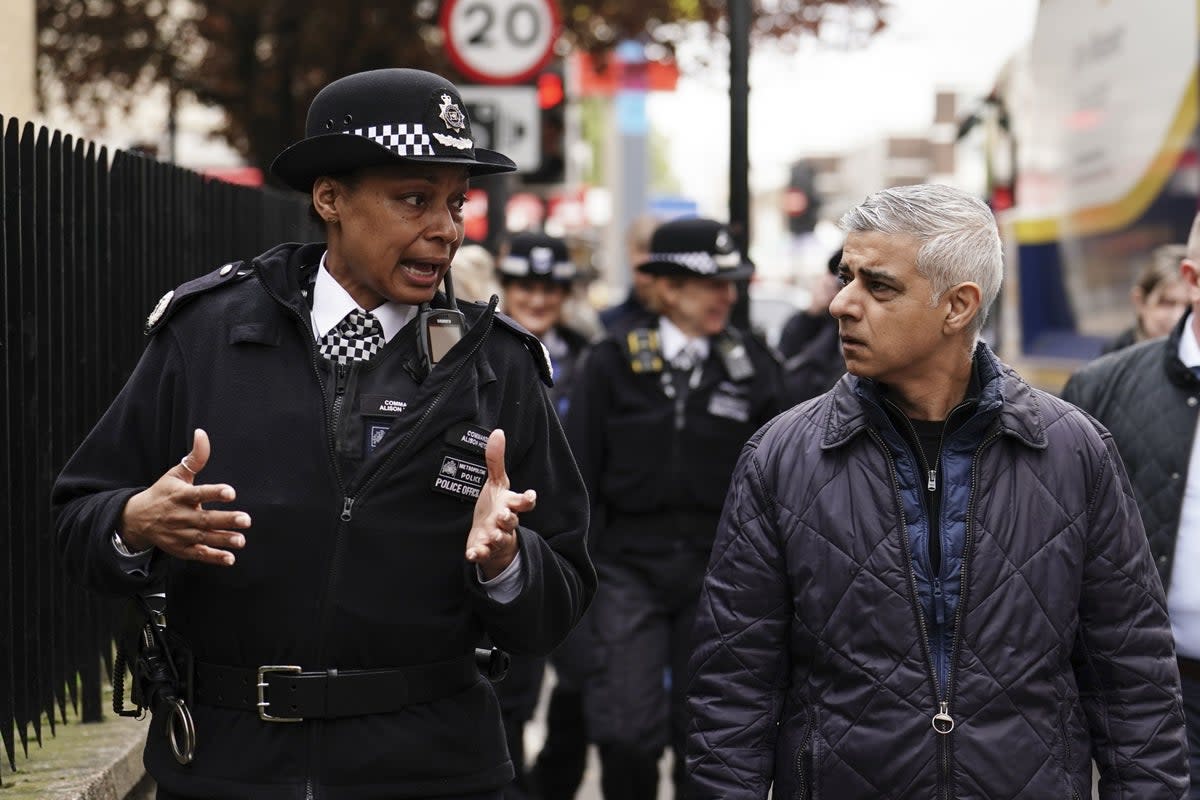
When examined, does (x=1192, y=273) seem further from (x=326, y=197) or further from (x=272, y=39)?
(x=272, y=39)

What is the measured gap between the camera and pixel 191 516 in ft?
10.4

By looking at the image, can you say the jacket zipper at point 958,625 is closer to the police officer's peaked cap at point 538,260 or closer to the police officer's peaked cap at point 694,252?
the police officer's peaked cap at point 694,252

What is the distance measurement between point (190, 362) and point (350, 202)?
437mm

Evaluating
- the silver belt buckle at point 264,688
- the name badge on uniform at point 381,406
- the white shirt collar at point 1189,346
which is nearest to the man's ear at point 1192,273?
the white shirt collar at point 1189,346

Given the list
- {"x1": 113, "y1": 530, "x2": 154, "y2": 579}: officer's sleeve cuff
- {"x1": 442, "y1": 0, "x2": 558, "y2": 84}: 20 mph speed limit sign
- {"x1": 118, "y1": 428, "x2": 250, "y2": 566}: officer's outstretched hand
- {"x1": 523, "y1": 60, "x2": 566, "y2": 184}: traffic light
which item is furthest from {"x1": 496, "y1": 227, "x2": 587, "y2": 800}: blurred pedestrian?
{"x1": 118, "y1": 428, "x2": 250, "y2": 566}: officer's outstretched hand

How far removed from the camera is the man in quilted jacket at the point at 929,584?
11.7ft

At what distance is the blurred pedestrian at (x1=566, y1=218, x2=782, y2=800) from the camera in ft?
22.1

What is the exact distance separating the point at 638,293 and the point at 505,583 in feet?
20.5

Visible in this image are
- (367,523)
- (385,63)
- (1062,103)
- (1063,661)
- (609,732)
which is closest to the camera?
(367,523)

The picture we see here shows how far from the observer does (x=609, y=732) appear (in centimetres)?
674

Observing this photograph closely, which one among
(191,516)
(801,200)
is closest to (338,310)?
(191,516)

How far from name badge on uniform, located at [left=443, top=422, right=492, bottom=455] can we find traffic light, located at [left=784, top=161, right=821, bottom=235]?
24.1m

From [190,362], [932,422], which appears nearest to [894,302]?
[932,422]

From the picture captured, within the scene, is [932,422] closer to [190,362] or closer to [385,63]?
[190,362]
